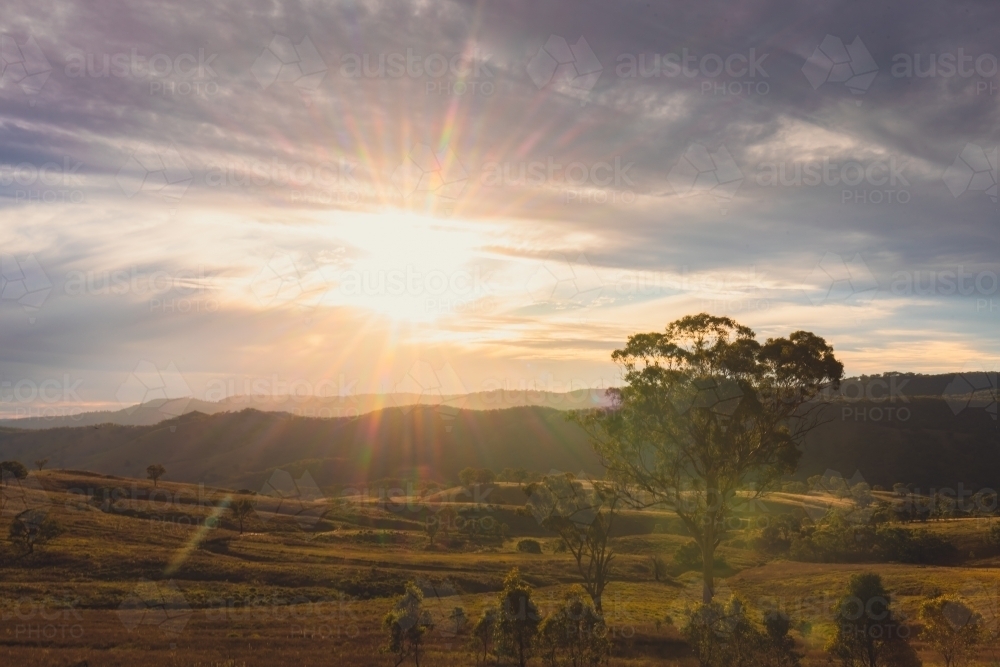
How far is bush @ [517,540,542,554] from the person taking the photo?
3595 inches

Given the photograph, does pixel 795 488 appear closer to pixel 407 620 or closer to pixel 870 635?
pixel 870 635

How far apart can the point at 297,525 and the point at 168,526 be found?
21.8 metres

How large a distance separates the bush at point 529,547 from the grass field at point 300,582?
12.0 ft

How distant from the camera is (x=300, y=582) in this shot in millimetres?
60219

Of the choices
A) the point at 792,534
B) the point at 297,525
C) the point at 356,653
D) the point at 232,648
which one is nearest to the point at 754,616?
the point at 356,653

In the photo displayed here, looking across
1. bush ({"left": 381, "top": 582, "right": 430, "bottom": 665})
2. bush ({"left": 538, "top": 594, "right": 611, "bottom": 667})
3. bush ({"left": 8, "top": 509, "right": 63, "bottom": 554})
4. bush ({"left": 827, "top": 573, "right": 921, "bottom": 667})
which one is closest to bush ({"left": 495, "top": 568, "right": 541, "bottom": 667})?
bush ({"left": 538, "top": 594, "right": 611, "bottom": 667})

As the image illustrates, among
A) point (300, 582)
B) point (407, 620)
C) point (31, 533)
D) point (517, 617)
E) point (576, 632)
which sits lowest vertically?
point (300, 582)

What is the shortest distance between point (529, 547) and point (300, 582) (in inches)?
1602

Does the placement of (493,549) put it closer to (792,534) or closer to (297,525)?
(297,525)

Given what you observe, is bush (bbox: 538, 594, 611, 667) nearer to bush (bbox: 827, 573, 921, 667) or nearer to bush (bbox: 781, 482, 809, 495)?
bush (bbox: 827, 573, 921, 667)

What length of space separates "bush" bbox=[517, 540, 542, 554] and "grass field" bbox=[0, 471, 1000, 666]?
3655mm

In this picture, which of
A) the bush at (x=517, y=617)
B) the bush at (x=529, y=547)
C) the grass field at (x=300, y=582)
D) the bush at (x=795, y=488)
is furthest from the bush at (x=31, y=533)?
the bush at (x=795, y=488)

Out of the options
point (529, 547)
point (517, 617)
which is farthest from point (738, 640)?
point (529, 547)

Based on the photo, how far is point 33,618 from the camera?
4181 cm
